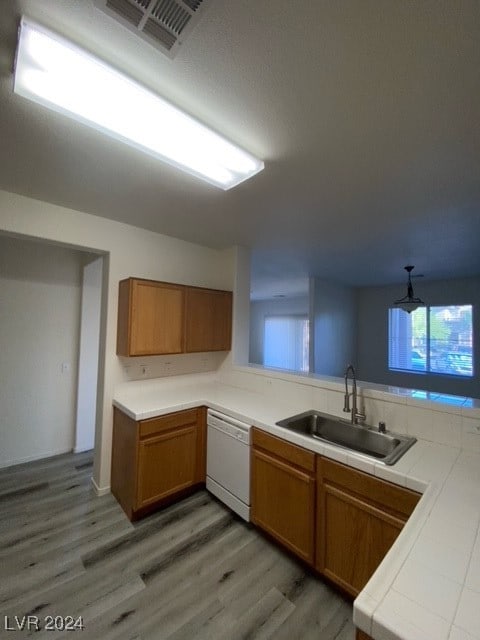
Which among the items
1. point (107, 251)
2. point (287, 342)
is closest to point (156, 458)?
point (107, 251)

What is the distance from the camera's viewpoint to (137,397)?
2.63m

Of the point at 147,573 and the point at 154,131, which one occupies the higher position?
the point at 154,131

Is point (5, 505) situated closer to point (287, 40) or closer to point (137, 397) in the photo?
point (137, 397)

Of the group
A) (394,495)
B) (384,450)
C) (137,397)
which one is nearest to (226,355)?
(137,397)

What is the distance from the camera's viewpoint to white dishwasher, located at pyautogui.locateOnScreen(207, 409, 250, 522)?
83.8 inches

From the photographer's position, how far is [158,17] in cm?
86

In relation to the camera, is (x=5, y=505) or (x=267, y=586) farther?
(x=5, y=505)

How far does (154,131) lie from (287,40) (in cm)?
69

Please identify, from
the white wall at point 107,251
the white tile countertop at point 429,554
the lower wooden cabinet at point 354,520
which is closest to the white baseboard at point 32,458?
the white wall at point 107,251

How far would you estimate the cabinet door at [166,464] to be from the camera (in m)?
2.18

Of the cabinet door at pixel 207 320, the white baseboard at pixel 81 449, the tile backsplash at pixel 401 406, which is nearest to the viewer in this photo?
the tile backsplash at pixel 401 406

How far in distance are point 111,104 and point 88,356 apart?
2.90 metres

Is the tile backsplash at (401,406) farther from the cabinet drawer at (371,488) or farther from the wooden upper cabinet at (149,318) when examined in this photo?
the wooden upper cabinet at (149,318)

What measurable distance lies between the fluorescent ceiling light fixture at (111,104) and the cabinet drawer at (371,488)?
1.80m
